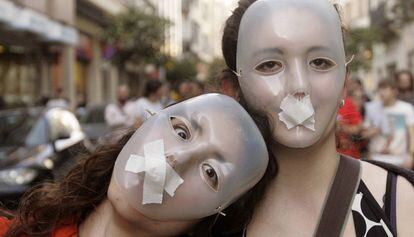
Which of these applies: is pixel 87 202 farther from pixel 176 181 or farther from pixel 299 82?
pixel 299 82

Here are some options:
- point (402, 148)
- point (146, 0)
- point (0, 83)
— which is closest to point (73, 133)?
point (402, 148)

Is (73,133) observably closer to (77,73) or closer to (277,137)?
(277,137)

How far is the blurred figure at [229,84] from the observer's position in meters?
1.97

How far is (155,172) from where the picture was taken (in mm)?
1607

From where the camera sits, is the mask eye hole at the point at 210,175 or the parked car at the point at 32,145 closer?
the mask eye hole at the point at 210,175

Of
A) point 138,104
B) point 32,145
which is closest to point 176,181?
point 32,145

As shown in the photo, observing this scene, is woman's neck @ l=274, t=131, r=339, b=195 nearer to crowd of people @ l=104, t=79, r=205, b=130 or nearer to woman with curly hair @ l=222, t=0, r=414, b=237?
woman with curly hair @ l=222, t=0, r=414, b=237

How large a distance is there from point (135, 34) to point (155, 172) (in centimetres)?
2074

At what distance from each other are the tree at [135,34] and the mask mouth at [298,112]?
803 inches

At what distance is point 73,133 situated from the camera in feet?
23.9

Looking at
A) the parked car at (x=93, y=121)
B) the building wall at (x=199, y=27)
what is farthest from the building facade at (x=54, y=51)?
the building wall at (x=199, y=27)

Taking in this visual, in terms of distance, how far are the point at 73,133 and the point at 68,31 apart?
10345 millimetres

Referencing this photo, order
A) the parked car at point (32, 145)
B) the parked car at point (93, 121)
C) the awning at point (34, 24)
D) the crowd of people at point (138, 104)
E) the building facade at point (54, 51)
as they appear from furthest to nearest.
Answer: the building facade at point (54, 51) < the awning at point (34, 24) < the parked car at point (93, 121) < the crowd of people at point (138, 104) < the parked car at point (32, 145)

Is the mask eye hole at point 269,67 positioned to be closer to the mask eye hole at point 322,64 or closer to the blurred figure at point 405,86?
the mask eye hole at point 322,64
